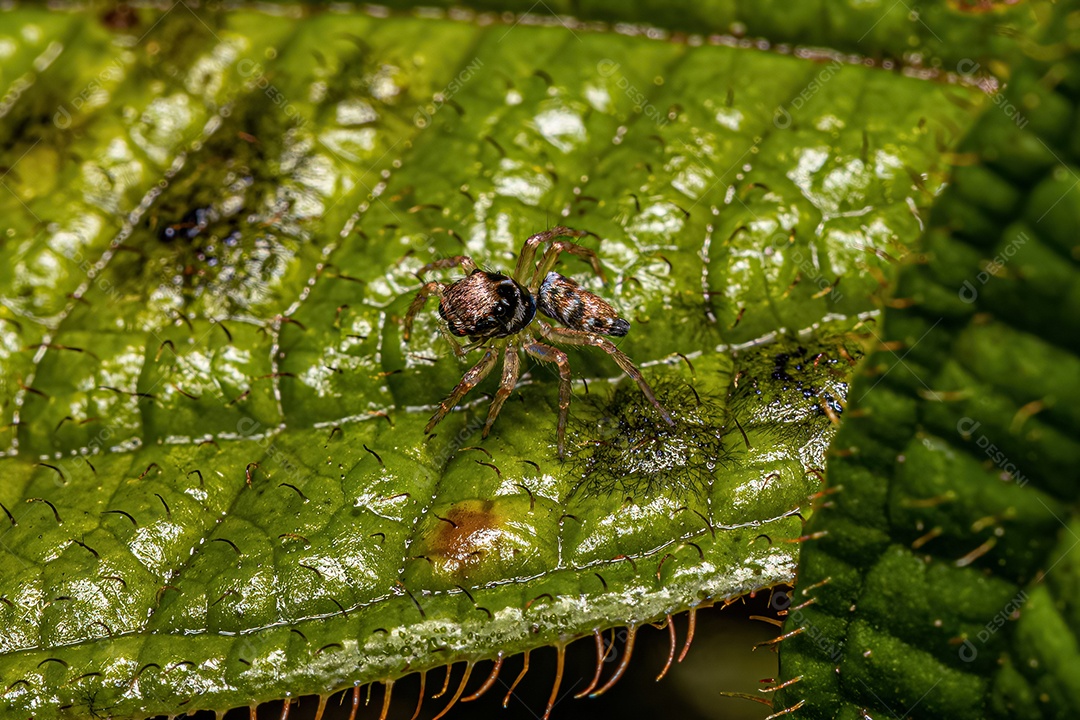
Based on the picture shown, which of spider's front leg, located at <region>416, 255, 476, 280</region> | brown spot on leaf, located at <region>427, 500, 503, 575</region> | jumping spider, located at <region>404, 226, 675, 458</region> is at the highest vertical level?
spider's front leg, located at <region>416, 255, 476, 280</region>

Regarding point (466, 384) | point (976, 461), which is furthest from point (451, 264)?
point (976, 461)

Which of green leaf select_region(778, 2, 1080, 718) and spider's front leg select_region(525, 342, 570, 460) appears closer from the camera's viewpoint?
green leaf select_region(778, 2, 1080, 718)

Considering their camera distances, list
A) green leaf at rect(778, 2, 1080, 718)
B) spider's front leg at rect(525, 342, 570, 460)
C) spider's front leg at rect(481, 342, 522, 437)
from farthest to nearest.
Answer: spider's front leg at rect(481, 342, 522, 437) → spider's front leg at rect(525, 342, 570, 460) → green leaf at rect(778, 2, 1080, 718)

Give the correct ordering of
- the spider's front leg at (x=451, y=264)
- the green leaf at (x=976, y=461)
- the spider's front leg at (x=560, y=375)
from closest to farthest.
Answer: the green leaf at (x=976, y=461), the spider's front leg at (x=560, y=375), the spider's front leg at (x=451, y=264)

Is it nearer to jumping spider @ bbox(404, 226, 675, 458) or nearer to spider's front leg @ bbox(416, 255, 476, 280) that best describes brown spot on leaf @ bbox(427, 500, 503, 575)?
jumping spider @ bbox(404, 226, 675, 458)

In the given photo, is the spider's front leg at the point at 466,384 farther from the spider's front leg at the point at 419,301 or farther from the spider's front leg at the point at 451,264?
the spider's front leg at the point at 451,264

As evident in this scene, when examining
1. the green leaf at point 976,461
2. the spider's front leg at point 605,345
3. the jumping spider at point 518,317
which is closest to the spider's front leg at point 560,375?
the jumping spider at point 518,317

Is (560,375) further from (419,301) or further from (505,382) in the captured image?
(419,301)

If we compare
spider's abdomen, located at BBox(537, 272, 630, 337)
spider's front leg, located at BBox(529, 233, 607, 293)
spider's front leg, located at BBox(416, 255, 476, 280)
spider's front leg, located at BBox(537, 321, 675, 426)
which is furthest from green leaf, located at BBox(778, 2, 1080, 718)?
spider's front leg, located at BBox(416, 255, 476, 280)
